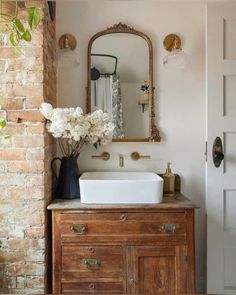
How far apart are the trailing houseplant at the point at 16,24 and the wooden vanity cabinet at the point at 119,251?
3.36 ft

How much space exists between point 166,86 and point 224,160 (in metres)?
0.68

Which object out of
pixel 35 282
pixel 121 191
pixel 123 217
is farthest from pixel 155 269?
pixel 35 282

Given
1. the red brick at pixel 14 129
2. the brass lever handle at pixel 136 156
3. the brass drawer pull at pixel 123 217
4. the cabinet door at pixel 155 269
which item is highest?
the red brick at pixel 14 129

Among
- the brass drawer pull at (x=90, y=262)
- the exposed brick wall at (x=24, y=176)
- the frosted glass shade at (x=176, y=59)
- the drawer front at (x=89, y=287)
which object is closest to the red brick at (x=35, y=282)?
the exposed brick wall at (x=24, y=176)

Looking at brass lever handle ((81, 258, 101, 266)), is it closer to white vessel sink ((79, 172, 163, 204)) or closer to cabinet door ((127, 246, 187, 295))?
cabinet door ((127, 246, 187, 295))

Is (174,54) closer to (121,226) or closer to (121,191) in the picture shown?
(121,191)

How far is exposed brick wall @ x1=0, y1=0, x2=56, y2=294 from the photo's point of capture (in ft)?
6.63

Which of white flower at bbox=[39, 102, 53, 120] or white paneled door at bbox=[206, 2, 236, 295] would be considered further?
white paneled door at bbox=[206, 2, 236, 295]

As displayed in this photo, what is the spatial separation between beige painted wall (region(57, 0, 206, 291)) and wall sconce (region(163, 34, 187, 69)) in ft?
0.16

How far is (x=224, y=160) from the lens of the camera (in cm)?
236

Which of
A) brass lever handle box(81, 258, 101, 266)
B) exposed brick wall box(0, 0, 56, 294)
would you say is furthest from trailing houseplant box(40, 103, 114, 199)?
brass lever handle box(81, 258, 101, 266)

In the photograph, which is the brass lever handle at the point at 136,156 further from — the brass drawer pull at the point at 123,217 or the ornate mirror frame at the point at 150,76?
the brass drawer pull at the point at 123,217

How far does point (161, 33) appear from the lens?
2475 mm

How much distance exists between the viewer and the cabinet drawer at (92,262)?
6.57 feet
